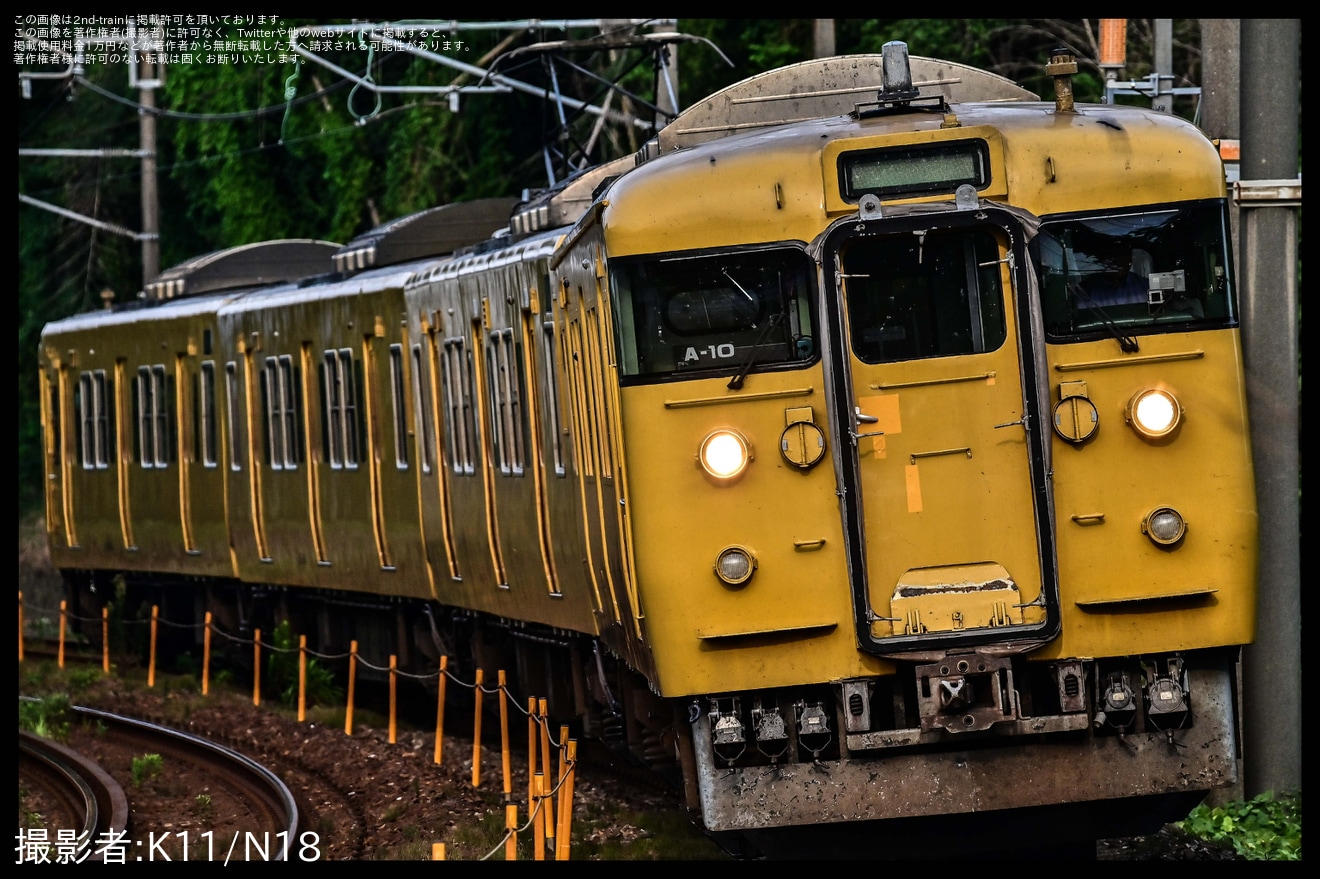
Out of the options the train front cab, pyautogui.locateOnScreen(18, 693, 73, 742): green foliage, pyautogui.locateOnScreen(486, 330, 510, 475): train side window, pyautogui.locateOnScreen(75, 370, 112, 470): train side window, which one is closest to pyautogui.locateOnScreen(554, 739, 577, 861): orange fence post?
the train front cab

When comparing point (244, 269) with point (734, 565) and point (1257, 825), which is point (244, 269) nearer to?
point (1257, 825)

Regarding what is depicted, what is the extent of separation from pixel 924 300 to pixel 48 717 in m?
11.2

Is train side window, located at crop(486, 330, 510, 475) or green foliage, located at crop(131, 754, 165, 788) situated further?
green foliage, located at crop(131, 754, 165, 788)

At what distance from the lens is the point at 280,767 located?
50.7ft

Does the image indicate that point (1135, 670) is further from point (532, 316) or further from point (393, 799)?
point (393, 799)

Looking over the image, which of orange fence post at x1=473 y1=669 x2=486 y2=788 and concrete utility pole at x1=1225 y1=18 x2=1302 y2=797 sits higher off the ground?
concrete utility pole at x1=1225 y1=18 x2=1302 y2=797

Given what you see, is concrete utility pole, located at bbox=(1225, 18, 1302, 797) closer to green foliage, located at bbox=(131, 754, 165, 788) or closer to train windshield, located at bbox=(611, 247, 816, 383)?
train windshield, located at bbox=(611, 247, 816, 383)

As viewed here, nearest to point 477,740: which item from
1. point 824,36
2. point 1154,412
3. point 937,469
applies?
point 937,469

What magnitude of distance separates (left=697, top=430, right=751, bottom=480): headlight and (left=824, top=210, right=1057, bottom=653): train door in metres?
0.38

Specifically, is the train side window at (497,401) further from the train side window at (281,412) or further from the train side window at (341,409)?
the train side window at (281,412)

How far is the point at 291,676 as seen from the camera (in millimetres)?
18719

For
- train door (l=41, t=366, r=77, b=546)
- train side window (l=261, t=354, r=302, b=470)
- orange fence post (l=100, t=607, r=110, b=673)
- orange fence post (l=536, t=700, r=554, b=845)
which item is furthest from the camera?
train door (l=41, t=366, r=77, b=546)

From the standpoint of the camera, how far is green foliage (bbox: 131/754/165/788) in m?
15.2

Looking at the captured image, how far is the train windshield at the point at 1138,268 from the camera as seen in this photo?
895 centimetres
